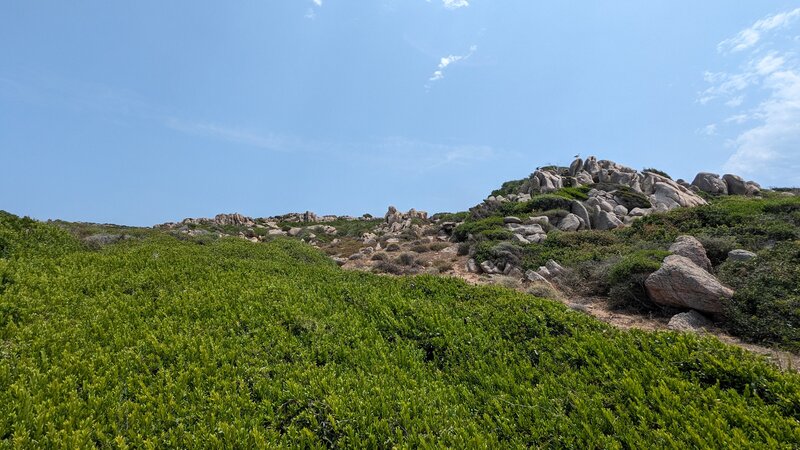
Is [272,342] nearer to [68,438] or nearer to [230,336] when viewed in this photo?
[230,336]

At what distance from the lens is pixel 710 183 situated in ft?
154

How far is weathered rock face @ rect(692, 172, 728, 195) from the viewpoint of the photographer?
4634cm

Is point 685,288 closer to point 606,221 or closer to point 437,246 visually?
point 437,246

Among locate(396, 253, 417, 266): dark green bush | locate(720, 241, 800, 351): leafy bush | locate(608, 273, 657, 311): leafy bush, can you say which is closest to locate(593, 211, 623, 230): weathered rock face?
locate(720, 241, 800, 351): leafy bush

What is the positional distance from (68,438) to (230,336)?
3.05 m

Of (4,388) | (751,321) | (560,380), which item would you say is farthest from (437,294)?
(751,321)

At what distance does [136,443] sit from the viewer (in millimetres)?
4730

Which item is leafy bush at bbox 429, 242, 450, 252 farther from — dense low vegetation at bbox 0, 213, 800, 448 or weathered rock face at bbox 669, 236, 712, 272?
dense low vegetation at bbox 0, 213, 800, 448

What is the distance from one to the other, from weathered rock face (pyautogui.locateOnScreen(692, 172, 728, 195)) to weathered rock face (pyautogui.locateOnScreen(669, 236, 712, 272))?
37.7 m

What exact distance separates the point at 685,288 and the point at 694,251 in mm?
5005

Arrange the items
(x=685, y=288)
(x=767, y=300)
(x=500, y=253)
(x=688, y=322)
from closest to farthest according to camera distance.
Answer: (x=767, y=300)
(x=688, y=322)
(x=685, y=288)
(x=500, y=253)

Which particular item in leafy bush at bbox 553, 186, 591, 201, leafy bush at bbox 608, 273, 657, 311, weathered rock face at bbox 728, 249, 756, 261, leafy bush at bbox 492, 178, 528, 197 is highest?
leafy bush at bbox 492, 178, 528, 197

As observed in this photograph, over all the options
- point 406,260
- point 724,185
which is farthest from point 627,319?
point 724,185

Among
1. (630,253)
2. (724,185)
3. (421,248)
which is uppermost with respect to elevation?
(724,185)
